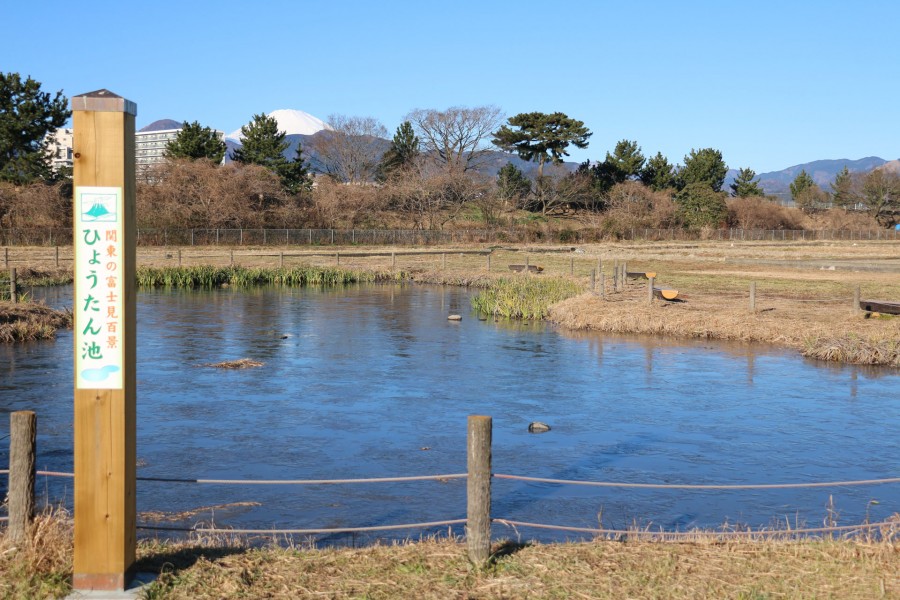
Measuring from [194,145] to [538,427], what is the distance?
194 feet

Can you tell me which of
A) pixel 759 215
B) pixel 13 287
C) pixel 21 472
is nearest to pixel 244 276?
pixel 13 287

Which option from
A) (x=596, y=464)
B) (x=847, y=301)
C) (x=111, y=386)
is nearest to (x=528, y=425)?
(x=596, y=464)

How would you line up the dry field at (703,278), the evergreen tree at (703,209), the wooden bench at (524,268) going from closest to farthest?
the dry field at (703,278)
the wooden bench at (524,268)
the evergreen tree at (703,209)

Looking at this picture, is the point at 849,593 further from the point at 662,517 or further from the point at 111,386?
the point at 111,386

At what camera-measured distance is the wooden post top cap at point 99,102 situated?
5.55 metres

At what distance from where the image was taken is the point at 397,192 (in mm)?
76875

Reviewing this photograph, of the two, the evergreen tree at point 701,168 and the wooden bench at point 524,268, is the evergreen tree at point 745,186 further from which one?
the wooden bench at point 524,268

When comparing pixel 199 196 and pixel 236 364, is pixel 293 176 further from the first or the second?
pixel 236 364

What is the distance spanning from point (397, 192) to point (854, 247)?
3774 cm

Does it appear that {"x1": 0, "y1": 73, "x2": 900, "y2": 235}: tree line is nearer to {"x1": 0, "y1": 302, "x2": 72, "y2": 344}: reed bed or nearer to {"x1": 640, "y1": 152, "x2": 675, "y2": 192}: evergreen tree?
{"x1": 640, "y1": 152, "x2": 675, "y2": 192}: evergreen tree

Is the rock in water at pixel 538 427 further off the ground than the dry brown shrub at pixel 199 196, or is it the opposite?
the dry brown shrub at pixel 199 196

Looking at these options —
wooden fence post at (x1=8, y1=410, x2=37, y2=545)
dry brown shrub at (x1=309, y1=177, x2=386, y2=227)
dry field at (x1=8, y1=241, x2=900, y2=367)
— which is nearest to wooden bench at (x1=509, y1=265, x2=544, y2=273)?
dry field at (x1=8, y1=241, x2=900, y2=367)

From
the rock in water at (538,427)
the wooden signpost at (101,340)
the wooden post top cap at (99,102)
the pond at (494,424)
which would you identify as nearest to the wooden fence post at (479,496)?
the wooden signpost at (101,340)

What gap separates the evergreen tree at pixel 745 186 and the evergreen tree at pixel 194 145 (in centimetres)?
5834
